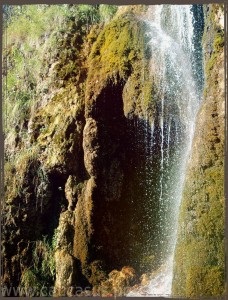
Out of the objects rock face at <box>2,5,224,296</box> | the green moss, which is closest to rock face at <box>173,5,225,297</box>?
rock face at <box>2,5,224,296</box>

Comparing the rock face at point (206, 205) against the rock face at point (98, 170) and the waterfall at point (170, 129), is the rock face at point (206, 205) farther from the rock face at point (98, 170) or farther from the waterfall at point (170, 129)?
the waterfall at point (170, 129)

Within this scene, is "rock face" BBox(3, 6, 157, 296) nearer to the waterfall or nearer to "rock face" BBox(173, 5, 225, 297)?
the waterfall

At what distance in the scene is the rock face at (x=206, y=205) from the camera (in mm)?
6715

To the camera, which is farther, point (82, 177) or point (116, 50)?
point (116, 50)

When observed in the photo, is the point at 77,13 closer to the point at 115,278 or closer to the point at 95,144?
the point at 95,144

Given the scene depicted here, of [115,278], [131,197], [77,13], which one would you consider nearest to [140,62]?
[77,13]

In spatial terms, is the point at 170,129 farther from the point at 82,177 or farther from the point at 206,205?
the point at 82,177

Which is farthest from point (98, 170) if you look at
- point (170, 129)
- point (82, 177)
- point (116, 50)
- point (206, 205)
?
point (116, 50)

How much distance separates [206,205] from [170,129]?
4.17ft

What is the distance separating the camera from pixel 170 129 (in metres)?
7.37

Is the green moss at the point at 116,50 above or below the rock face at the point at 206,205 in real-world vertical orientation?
above

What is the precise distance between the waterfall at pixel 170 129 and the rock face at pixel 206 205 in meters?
0.19

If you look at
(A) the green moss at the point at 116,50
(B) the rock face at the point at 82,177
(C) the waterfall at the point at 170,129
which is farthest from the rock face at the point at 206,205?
(A) the green moss at the point at 116,50

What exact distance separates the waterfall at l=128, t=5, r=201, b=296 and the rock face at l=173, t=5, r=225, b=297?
19cm
